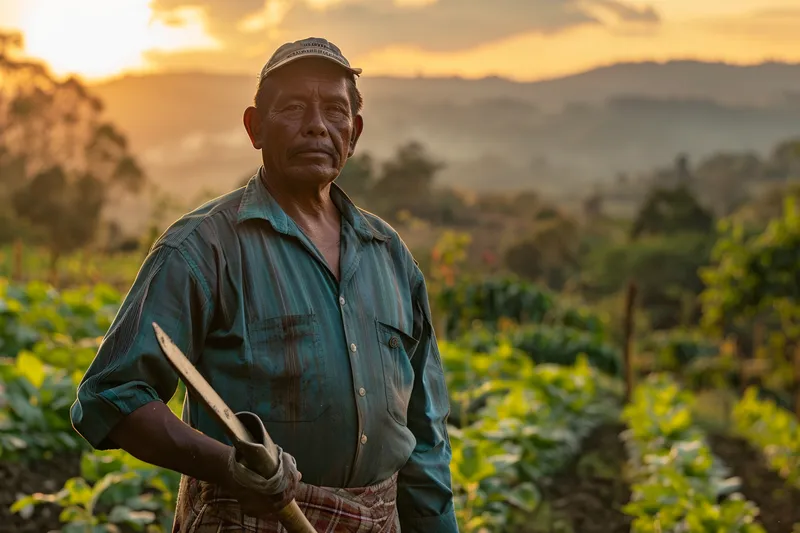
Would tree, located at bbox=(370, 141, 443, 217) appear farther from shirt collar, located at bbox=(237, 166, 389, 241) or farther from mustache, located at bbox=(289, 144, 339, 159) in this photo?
mustache, located at bbox=(289, 144, 339, 159)

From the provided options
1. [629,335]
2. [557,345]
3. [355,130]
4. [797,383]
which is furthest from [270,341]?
[557,345]

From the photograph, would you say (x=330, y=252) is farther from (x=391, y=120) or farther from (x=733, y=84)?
(x=733, y=84)

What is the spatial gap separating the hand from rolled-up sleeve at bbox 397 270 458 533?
2.14ft

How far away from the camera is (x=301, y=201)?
234 cm

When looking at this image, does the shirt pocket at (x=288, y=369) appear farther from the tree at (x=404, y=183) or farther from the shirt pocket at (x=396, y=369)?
the tree at (x=404, y=183)

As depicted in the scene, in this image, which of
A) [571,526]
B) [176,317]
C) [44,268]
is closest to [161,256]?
[176,317]

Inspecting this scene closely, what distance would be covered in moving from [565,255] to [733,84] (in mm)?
124363

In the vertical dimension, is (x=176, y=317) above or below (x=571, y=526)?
above

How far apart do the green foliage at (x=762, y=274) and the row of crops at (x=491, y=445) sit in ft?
2.92

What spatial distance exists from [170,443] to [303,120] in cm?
70

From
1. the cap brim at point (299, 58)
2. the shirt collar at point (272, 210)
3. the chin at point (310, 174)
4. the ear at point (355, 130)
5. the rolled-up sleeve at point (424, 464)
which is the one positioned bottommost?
the rolled-up sleeve at point (424, 464)

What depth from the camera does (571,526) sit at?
6.05 meters

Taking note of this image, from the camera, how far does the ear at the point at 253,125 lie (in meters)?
2.30

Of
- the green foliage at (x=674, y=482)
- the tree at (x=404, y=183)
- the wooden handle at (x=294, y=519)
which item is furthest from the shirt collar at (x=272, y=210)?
the tree at (x=404, y=183)
